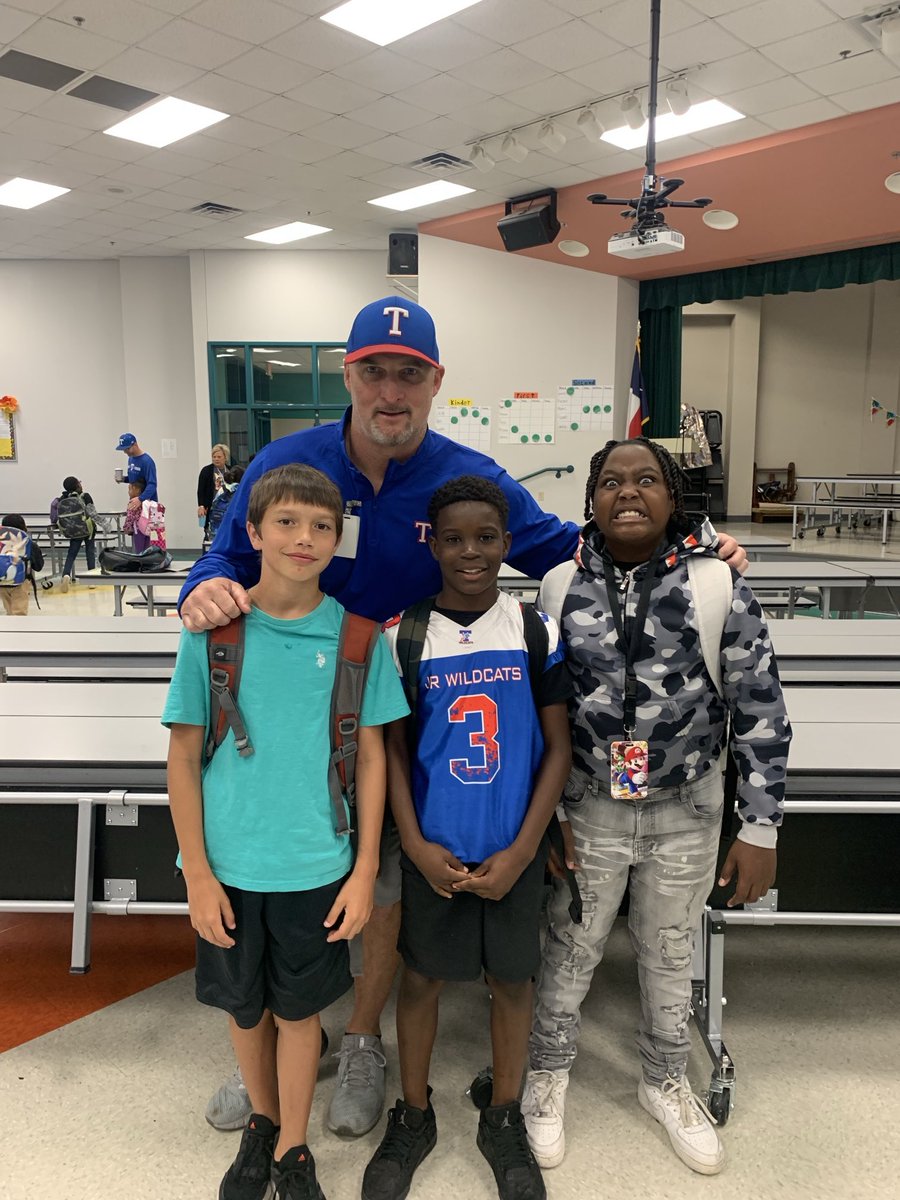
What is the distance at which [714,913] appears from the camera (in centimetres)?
166

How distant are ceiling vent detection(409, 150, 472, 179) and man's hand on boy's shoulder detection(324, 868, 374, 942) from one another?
6.22 meters

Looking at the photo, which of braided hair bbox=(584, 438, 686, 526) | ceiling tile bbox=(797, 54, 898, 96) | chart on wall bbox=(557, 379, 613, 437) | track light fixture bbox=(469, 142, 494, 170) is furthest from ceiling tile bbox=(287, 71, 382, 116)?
braided hair bbox=(584, 438, 686, 526)

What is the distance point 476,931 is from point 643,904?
0.34 meters

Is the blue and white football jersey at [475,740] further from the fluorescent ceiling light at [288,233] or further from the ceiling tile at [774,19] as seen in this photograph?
the fluorescent ceiling light at [288,233]

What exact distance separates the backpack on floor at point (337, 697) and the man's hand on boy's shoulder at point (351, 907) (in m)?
0.07

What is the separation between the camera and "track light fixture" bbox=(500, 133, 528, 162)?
5762mm

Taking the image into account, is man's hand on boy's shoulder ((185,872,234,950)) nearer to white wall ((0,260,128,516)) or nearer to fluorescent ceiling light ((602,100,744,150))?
fluorescent ceiling light ((602,100,744,150))

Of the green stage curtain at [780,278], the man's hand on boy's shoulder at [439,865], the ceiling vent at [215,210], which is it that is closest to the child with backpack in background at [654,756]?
the man's hand on boy's shoulder at [439,865]

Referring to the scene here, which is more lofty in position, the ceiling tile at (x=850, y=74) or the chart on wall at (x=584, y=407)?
the ceiling tile at (x=850, y=74)

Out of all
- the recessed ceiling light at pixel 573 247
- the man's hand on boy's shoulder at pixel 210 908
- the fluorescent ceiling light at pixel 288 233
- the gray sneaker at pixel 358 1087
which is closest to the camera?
the man's hand on boy's shoulder at pixel 210 908

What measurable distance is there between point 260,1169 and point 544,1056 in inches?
21.8

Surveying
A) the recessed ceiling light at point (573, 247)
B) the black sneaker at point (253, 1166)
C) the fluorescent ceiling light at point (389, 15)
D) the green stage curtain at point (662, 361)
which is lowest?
the black sneaker at point (253, 1166)

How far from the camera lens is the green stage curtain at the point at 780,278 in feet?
23.7

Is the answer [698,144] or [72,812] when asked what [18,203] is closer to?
[698,144]
